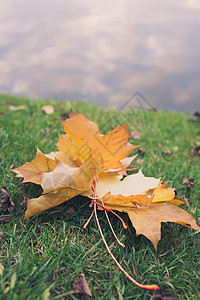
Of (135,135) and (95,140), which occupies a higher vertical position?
(95,140)

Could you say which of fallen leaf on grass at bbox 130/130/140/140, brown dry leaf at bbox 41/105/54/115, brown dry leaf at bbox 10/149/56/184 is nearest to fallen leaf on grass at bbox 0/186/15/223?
brown dry leaf at bbox 10/149/56/184

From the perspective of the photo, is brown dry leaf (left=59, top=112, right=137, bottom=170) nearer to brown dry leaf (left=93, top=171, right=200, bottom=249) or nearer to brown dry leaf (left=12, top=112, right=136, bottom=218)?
brown dry leaf (left=12, top=112, right=136, bottom=218)

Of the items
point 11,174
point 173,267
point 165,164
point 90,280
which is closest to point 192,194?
point 165,164

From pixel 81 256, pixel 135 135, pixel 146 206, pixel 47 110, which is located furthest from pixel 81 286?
pixel 47 110

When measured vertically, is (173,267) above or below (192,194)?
above

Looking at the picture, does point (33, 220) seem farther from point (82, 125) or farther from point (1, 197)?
point (82, 125)

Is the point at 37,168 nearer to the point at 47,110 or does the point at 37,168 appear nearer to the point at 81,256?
the point at 81,256

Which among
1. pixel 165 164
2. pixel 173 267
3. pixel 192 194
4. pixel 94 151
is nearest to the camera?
pixel 173 267
